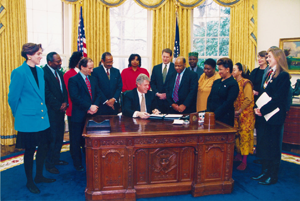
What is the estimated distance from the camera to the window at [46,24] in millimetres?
5332

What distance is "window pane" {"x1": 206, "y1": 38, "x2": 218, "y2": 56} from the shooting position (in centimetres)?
628

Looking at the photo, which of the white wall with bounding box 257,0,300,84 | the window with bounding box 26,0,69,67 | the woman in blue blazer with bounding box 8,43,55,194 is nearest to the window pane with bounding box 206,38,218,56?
the white wall with bounding box 257,0,300,84

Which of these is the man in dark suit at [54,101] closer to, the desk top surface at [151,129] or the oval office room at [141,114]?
the oval office room at [141,114]

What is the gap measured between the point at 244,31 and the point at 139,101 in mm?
3829

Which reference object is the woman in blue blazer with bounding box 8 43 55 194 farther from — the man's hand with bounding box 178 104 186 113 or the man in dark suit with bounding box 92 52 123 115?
the man's hand with bounding box 178 104 186 113

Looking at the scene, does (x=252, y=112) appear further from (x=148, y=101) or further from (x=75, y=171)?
(x=75, y=171)

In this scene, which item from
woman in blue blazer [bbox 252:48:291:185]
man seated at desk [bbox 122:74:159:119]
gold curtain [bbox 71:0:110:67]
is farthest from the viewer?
gold curtain [bbox 71:0:110:67]

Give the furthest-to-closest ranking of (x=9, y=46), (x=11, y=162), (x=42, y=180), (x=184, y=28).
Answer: (x=184, y=28) → (x=9, y=46) → (x=11, y=162) → (x=42, y=180)

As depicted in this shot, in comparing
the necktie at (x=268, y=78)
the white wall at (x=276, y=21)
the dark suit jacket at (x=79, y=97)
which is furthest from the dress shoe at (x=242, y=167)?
the white wall at (x=276, y=21)

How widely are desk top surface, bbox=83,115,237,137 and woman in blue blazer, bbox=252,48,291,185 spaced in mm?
624

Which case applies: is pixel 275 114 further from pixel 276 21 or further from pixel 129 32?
pixel 129 32

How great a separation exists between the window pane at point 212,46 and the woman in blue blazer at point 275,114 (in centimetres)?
326

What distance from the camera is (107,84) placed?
162 inches

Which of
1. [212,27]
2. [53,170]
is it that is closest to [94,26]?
[212,27]
